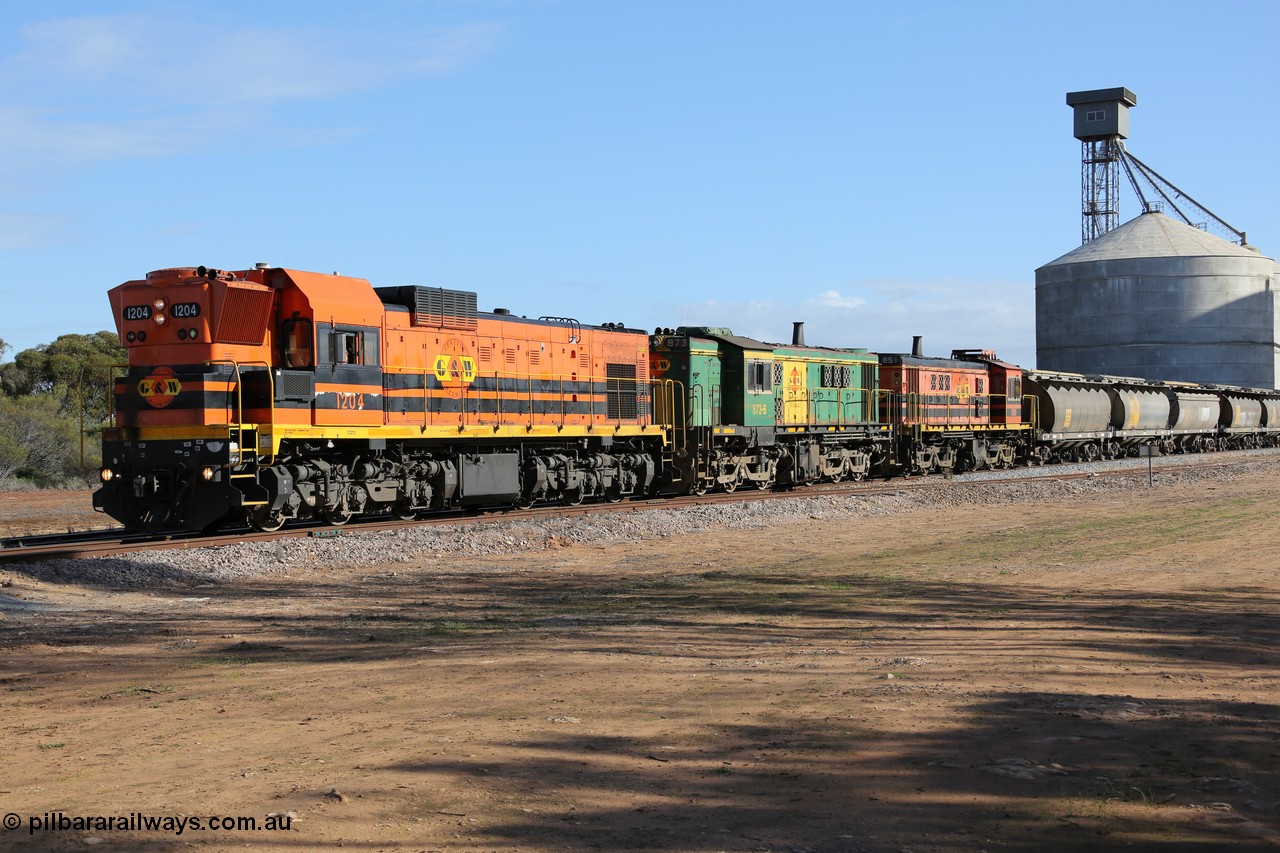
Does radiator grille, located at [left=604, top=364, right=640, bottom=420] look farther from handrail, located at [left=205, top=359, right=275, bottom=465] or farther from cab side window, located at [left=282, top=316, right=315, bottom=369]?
handrail, located at [left=205, top=359, right=275, bottom=465]

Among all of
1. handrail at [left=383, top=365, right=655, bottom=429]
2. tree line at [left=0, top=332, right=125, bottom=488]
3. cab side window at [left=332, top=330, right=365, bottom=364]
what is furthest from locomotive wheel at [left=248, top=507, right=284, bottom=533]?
tree line at [left=0, top=332, right=125, bottom=488]

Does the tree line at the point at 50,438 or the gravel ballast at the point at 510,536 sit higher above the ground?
the tree line at the point at 50,438

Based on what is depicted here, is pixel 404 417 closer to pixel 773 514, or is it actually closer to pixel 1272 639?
pixel 773 514

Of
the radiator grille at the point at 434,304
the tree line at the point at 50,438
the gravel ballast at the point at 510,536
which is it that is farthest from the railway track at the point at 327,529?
the tree line at the point at 50,438

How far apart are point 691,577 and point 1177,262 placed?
8178 cm

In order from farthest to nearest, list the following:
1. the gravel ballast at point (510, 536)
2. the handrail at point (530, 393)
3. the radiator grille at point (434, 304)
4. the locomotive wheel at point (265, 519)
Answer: the handrail at point (530, 393)
the radiator grille at point (434, 304)
the locomotive wheel at point (265, 519)
the gravel ballast at point (510, 536)

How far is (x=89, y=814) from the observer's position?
6137 millimetres

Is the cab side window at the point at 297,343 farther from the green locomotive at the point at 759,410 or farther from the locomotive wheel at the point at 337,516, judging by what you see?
the green locomotive at the point at 759,410

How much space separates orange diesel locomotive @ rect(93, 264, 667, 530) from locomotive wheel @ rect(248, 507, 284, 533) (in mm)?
36

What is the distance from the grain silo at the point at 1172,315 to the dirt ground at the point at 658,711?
3027 inches

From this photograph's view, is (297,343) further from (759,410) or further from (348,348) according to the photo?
(759,410)

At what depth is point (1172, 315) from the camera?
87.4 metres

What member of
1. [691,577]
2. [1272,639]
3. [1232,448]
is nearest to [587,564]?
[691,577]

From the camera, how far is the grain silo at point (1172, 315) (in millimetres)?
87250
